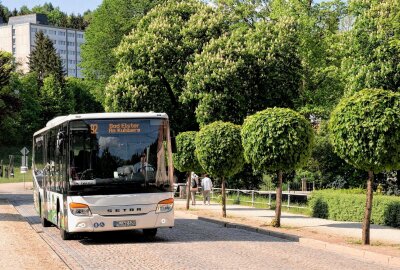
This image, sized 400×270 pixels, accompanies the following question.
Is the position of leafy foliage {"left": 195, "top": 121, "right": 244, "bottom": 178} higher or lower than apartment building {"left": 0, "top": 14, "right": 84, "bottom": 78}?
lower

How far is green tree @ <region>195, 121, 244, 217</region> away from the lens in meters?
28.5

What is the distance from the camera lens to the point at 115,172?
18266 millimetres

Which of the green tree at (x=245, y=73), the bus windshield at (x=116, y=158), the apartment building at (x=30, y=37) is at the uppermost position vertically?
the apartment building at (x=30, y=37)

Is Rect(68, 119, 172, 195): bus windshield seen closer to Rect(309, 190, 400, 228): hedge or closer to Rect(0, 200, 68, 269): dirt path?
Rect(0, 200, 68, 269): dirt path

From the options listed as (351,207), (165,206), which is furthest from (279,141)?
(165,206)

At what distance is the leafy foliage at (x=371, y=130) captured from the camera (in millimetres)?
17281

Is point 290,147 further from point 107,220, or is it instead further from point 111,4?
point 111,4

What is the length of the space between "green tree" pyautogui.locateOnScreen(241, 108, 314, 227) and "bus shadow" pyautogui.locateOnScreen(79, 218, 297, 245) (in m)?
2.03

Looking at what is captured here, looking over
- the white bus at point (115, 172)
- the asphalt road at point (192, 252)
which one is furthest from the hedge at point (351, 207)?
the white bus at point (115, 172)

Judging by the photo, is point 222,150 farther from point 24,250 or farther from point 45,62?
point 45,62

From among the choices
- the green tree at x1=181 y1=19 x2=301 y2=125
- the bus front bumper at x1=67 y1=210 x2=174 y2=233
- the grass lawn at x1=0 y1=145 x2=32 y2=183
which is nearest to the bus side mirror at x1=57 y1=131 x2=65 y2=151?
the bus front bumper at x1=67 y1=210 x2=174 y2=233

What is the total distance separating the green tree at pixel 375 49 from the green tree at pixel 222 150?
46.0 feet

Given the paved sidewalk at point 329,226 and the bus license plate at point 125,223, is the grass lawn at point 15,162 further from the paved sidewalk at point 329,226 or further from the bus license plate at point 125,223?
the bus license plate at point 125,223

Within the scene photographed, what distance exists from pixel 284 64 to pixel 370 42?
23.7 ft
